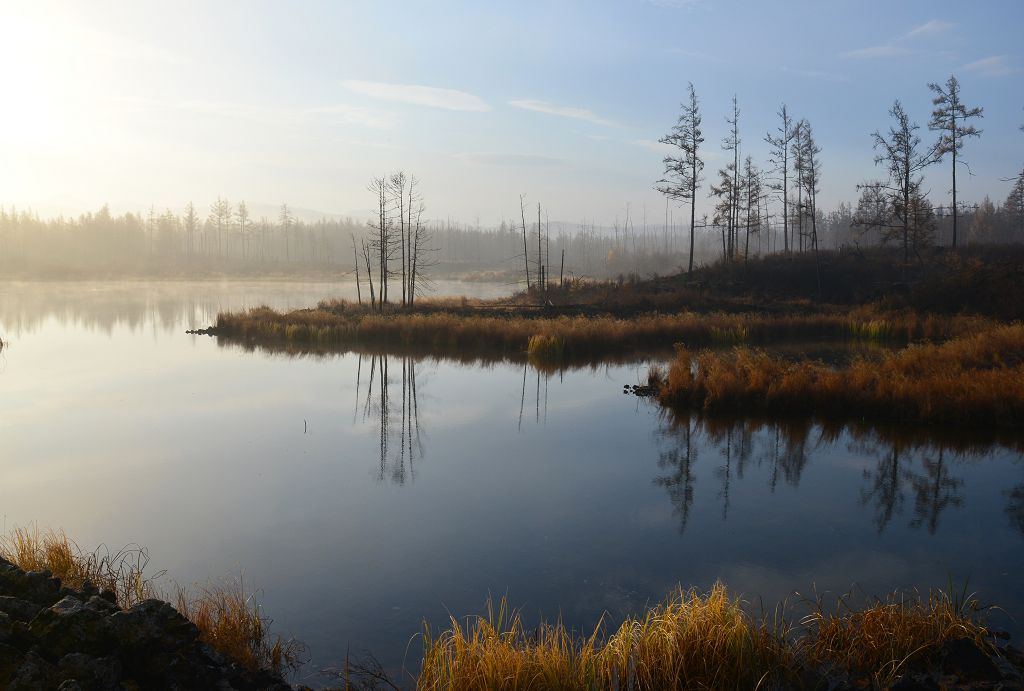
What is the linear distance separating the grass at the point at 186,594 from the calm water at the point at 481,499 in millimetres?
286

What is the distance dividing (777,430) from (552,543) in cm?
773

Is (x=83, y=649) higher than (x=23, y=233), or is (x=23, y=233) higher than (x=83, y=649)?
(x=23, y=233)

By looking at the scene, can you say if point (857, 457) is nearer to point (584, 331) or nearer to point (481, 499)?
point (481, 499)

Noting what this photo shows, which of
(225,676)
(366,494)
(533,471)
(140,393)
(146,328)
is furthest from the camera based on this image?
(146,328)

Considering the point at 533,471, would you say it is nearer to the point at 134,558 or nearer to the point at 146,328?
the point at 134,558

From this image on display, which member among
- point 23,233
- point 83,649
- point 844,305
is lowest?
point 83,649

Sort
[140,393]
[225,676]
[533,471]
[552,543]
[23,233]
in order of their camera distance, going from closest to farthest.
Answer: [225,676] < [552,543] < [533,471] < [140,393] < [23,233]

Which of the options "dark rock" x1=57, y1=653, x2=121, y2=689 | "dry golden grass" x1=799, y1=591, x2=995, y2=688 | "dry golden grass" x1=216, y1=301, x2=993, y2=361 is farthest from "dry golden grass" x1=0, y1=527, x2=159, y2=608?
"dry golden grass" x1=216, y1=301, x2=993, y2=361

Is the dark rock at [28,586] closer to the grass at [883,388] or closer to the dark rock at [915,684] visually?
the dark rock at [915,684]

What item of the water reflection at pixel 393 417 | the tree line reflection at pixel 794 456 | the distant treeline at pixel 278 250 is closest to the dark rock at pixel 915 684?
the tree line reflection at pixel 794 456

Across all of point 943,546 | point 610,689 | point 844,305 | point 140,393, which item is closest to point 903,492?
point 943,546

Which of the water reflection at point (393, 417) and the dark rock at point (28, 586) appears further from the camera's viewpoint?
the water reflection at point (393, 417)

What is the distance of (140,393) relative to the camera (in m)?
19.5

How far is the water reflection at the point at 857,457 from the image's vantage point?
10.5 meters
